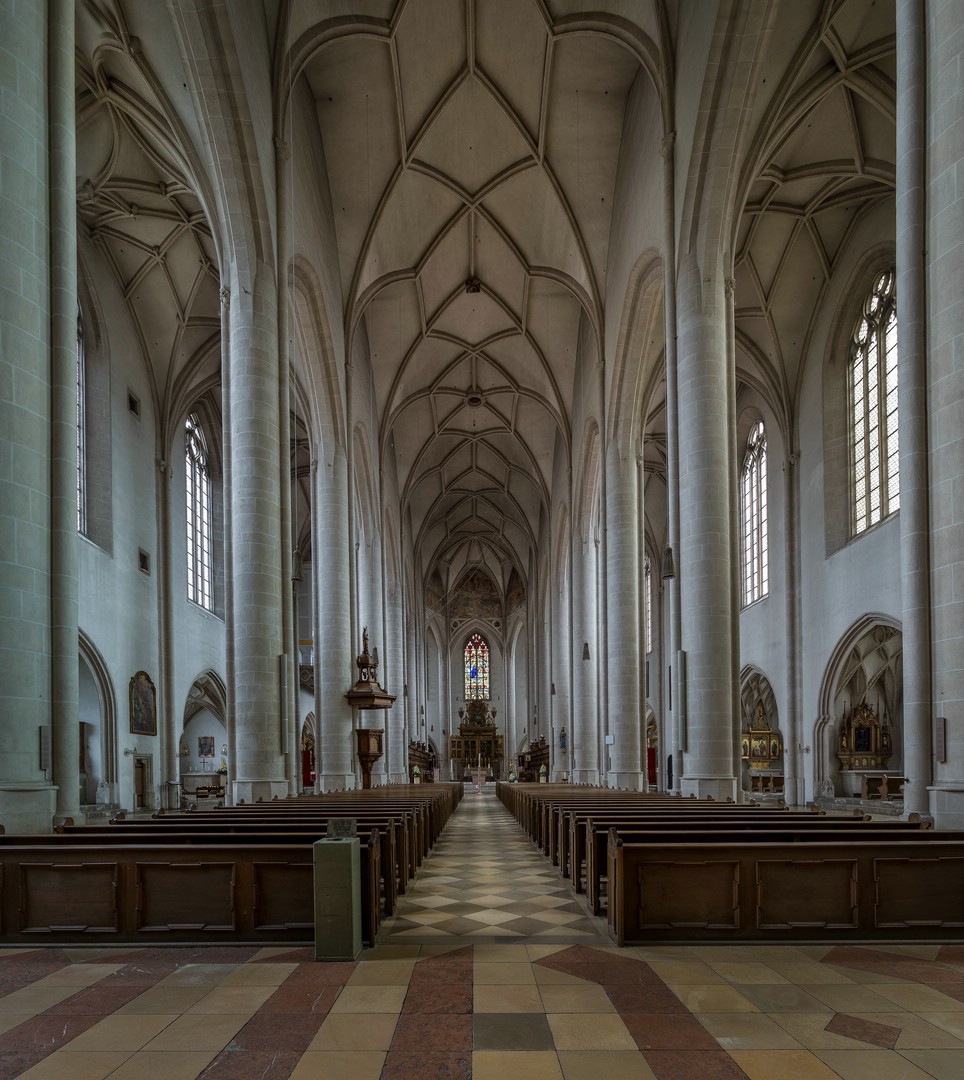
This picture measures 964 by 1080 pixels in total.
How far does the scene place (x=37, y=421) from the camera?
7.67 metres

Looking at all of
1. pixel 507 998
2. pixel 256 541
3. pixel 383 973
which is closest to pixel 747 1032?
pixel 507 998

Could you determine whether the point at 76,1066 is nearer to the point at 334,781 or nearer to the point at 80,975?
the point at 80,975

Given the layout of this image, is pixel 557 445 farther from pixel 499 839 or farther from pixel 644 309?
pixel 499 839

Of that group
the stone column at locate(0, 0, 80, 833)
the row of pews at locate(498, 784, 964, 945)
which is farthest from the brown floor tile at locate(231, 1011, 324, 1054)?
the stone column at locate(0, 0, 80, 833)

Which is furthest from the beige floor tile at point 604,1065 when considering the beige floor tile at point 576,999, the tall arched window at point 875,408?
the tall arched window at point 875,408

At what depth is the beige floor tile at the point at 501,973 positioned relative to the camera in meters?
5.34

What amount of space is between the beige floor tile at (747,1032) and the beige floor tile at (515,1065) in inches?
33.6

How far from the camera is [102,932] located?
629cm

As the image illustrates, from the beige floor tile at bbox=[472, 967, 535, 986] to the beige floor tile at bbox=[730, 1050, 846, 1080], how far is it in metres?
1.58

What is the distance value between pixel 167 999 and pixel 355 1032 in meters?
1.28

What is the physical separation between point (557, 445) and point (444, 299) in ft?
31.0

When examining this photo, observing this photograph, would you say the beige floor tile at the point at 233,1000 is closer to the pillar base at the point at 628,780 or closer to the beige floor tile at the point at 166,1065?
the beige floor tile at the point at 166,1065

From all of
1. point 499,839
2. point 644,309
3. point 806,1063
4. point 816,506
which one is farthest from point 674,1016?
point 816,506

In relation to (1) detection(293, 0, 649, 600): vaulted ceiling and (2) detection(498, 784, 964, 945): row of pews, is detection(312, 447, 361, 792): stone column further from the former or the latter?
(2) detection(498, 784, 964, 945): row of pews
